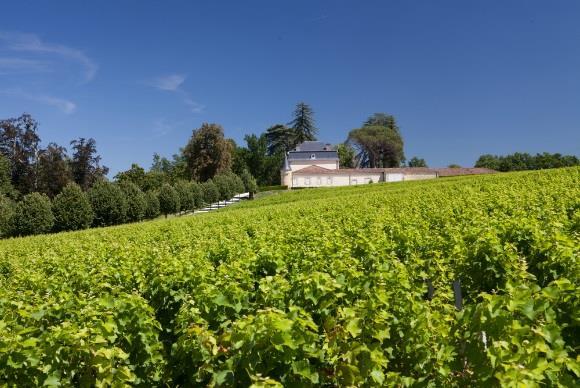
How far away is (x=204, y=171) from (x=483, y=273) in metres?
66.1

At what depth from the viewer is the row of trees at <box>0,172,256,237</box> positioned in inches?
1254

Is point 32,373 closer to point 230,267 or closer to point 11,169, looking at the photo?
point 230,267

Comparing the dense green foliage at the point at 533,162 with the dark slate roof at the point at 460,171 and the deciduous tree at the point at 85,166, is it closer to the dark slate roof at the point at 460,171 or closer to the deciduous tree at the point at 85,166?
the dark slate roof at the point at 460,171

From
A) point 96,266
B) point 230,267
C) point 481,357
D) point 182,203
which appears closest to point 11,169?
point 182,203

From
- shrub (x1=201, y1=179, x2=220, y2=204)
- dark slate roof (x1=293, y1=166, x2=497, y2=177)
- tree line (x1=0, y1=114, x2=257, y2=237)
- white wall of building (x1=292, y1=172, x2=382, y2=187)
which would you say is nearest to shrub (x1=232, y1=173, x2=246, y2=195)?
tree line (x1=0, y1=114, x2=257, y2=237)

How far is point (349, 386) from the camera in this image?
3.15m

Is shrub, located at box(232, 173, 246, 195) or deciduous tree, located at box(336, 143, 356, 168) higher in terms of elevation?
deciduous tree, located at box(336, 143, 356, 168)

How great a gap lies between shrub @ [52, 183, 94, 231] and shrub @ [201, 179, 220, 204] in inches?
872

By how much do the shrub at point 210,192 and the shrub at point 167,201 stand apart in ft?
30.3

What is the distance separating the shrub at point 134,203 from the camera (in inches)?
1578

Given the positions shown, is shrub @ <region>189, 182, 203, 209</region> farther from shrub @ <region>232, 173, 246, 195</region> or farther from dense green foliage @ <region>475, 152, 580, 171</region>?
dense green foliage @ <region>475, 152, 580, 171</region>

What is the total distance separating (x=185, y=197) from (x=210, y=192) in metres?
7.57

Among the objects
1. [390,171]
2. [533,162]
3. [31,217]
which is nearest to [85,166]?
[31,217]

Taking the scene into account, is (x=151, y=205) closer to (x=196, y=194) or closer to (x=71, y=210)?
(x=71, y=210)
